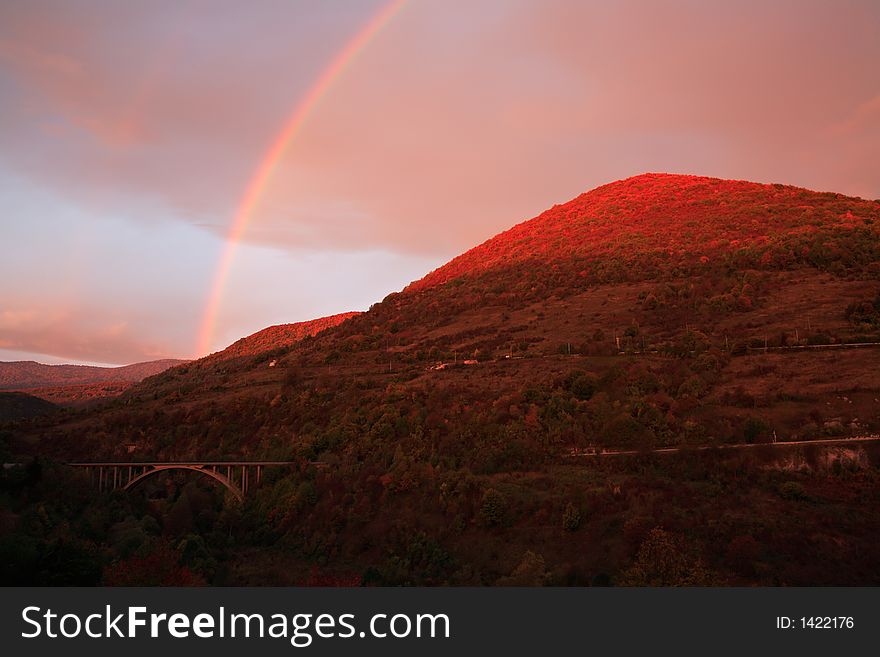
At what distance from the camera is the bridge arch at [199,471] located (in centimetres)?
5106

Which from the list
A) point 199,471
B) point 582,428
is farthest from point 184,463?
point 582,428

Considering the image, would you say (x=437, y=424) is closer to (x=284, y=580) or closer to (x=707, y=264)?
(x=284, y=580)

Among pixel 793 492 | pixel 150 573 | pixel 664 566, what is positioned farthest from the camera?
pixel 793 492

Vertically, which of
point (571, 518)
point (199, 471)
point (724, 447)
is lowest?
point (571, 518)

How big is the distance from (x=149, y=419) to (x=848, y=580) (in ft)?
236

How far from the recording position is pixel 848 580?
25.6m

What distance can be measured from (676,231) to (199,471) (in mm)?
83792

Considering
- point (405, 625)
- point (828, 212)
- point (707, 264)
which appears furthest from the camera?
point (828, 212)

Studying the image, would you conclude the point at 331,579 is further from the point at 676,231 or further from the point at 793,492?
the point at 676,231

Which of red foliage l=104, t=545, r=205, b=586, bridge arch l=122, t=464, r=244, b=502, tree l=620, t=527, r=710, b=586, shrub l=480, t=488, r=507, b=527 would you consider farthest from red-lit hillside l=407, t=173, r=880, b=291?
red foliage l=104, t=545, r=205, b=586

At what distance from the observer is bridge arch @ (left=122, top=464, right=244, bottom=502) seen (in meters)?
51.1

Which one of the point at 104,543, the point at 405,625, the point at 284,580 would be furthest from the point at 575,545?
the point at 104,543

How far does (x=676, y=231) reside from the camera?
100m

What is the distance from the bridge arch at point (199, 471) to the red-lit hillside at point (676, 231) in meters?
61.4
